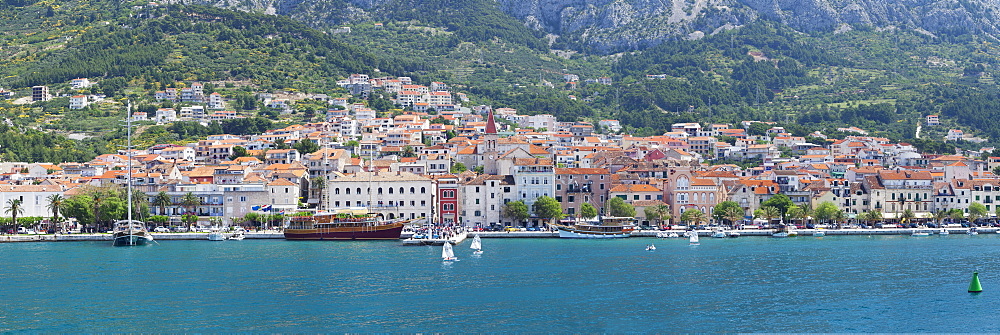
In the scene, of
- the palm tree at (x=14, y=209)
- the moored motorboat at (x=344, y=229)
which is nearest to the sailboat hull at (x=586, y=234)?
the moored motorboat at (x=344, y=229)

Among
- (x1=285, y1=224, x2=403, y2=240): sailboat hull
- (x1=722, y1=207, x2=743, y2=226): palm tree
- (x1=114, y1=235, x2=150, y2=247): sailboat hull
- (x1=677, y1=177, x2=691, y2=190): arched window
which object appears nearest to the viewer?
(x1=114, y1=235, x2=150, y2=247): sailboat hull

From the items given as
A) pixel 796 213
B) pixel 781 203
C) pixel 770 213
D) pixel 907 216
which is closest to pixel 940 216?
pixel 907 216

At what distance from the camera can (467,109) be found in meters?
155

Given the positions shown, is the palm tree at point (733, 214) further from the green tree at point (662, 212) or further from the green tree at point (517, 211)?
the green tree at point (517, 211)

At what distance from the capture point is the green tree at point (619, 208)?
274 feet

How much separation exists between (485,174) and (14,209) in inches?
1285

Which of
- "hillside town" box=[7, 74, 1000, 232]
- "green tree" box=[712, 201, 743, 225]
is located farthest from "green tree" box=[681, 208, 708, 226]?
"hillside town" box=[7, 74, 1000, 232]

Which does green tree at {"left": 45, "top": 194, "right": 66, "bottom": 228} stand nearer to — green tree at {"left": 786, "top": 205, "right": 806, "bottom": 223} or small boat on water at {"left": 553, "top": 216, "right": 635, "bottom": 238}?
small boat on water at {"left": 553, "top": 216, "right": 635, "bottom": 238}

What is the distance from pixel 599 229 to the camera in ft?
257

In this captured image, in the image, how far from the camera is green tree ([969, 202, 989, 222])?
89.1m

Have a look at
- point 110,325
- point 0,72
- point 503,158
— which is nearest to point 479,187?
point 503,158

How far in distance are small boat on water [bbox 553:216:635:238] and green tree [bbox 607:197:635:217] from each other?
347 cm

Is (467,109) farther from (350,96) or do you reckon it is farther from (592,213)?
(592,213)

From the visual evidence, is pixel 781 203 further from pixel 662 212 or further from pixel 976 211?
pixel 976 211
